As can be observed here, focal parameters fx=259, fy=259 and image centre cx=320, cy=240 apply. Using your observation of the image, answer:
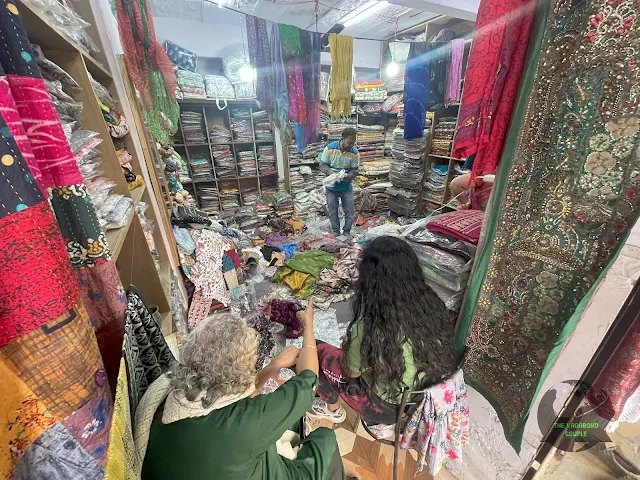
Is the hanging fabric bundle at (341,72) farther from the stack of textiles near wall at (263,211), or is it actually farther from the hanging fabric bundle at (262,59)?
the stack of textiles near wall at (263,211)

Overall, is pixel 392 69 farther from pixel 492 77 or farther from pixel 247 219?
pixel 492 77

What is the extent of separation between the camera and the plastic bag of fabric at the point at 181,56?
3.11 meters

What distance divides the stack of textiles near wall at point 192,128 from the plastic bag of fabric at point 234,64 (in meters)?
0.68

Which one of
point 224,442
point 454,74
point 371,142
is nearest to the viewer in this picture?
point 224,442

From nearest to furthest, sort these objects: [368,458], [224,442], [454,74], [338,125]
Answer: [224,442]
[368,458]
[454,74]
[338,125]

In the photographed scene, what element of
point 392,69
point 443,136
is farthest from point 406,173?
point 392,69

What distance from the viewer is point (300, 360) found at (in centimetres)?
112

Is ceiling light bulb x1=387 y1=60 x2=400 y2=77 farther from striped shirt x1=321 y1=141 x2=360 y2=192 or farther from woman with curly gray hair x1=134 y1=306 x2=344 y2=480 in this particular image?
woman with curly gray hair x1=134 y1=306 x2=344 y2=480

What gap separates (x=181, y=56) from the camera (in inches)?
126

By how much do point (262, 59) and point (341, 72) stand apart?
78 cm

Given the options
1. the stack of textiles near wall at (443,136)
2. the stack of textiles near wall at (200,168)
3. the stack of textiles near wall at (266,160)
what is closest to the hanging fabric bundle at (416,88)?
the stack of textiles near wall at (443,136)

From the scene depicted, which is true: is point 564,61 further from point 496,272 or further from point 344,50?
point 344,50

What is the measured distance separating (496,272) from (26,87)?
1.20 metres

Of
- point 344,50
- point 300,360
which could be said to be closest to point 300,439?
point 300,360
